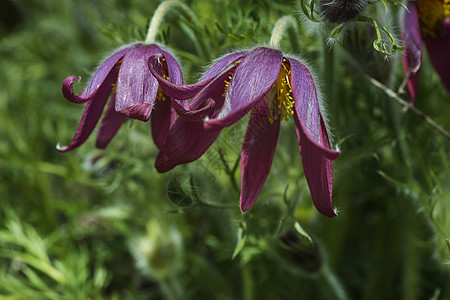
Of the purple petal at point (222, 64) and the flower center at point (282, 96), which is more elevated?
the purple petal at point (222, 64)

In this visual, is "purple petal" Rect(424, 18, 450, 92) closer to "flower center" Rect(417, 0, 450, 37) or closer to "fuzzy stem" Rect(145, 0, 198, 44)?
"flower center" Rect(417, 0, 450, 37)

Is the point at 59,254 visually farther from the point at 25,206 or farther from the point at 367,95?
the point at 367,95

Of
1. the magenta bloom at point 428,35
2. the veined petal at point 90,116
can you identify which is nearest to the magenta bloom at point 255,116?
the veined petal at point 90,116

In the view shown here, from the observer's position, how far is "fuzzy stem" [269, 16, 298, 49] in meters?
0.76

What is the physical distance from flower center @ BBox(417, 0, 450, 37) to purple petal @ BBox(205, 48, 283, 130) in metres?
0.35

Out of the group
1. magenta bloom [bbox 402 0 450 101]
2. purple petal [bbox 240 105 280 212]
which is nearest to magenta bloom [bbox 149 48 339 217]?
purple petal [bbox 240 105 280 212]

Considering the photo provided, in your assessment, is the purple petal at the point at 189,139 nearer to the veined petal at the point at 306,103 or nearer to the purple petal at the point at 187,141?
the purple petal at the point at 187,141

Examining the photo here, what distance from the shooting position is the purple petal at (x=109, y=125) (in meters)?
0.87

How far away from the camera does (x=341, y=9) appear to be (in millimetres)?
723

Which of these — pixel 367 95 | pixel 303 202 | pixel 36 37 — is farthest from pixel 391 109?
pixel 36 37

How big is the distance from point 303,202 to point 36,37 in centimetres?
119

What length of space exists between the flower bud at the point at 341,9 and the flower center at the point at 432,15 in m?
0.24

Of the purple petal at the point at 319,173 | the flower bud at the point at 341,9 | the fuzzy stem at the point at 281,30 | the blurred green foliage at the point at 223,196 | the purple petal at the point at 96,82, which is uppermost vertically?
the flower bud at the point at 341,9

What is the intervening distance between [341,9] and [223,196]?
55 centimetres
